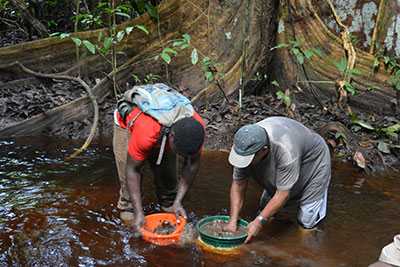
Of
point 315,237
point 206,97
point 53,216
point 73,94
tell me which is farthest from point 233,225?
A: point 73,94

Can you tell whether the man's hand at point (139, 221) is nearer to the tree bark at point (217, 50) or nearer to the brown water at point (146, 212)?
the brown water at point (146, 212)

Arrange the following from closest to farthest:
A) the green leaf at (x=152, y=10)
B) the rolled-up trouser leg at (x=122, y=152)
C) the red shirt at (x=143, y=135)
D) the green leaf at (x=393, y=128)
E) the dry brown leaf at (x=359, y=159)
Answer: the red shirt at (x=143, y=135) → the rolled-up trouser leg at (x=122, y=152) → the dry brown leaf at (x=359, y=159) → the green leaf at (x=393, y=128) → the green leaf at (x=152, y=10)

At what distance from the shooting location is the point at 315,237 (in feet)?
9.75

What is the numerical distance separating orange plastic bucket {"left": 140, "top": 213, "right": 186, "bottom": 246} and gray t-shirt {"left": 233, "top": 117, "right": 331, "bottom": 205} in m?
0.62

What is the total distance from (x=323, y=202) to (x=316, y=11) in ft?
14.2

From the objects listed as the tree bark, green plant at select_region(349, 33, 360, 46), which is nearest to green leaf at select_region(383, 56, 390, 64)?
the tree bark

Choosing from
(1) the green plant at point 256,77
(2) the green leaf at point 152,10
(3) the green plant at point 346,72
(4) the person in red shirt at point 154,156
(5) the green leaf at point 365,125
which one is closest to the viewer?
(4) the person in red shirt at point 154,156

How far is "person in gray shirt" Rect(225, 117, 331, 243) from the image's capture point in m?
2.37

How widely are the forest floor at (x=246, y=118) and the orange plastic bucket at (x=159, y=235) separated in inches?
96.9

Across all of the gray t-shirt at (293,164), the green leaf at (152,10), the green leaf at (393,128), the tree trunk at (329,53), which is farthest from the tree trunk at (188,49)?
the gray t-shirt at (293,164)

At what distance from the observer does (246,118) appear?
5.68m

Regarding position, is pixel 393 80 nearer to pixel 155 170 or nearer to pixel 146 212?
pixel 155 170

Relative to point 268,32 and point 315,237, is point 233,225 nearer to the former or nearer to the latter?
point 315,237

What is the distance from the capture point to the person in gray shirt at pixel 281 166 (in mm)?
2371
